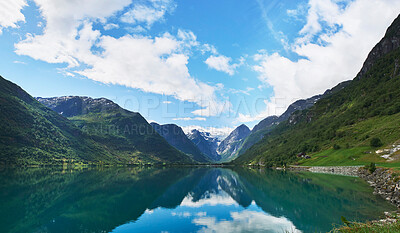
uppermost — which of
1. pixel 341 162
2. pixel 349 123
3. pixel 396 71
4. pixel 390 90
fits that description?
pixel 396 71

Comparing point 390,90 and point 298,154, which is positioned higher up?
point 390,90

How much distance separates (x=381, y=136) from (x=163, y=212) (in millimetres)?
121304

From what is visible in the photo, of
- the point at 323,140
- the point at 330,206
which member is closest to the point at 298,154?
the point at 323,140

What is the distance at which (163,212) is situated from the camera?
131ft

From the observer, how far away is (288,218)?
1328 inches

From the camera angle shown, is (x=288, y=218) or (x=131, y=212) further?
(x=131, y=212)

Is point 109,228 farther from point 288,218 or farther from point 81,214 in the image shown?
point 288,218

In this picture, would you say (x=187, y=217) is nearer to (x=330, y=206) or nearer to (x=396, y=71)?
(x=330, y=206)

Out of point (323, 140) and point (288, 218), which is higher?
point (323, 140)

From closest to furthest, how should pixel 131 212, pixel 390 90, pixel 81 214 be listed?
pixel 81 214 → pixel 131 212 → pixel 390 90

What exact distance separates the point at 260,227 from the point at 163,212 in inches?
728

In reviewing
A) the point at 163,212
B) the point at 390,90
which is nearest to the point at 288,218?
the point at 163,212

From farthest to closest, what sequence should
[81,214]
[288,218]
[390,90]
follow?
1. [390,90]
2. [81,214]
3. [288,218]

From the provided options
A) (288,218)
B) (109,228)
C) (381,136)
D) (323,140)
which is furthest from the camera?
(323,140)
